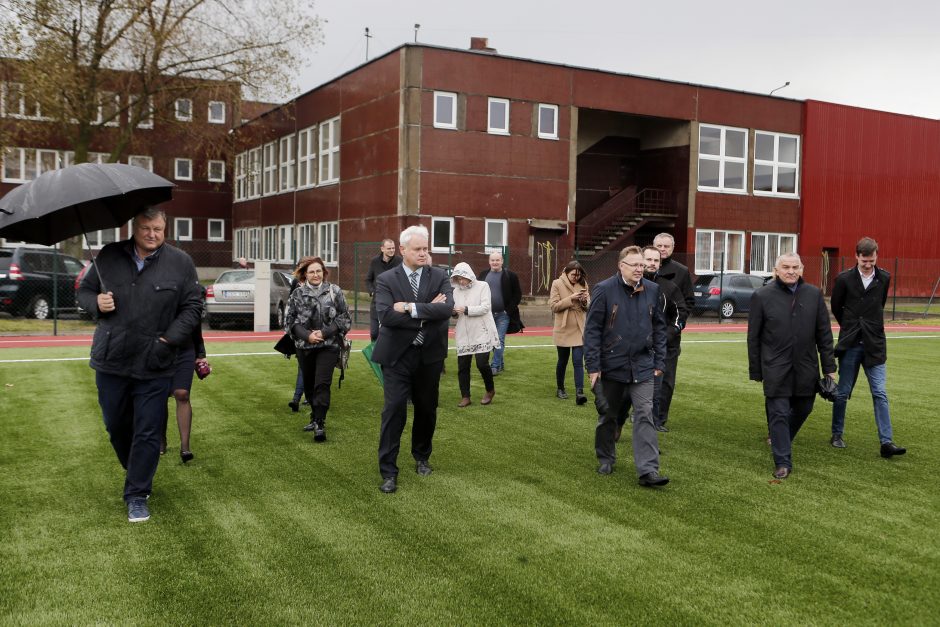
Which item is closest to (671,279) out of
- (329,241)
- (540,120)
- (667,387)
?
(667,387)

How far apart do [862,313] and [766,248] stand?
89.1 feet

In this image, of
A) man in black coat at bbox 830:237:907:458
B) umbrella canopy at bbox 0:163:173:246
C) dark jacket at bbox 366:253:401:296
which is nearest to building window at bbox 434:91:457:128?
dark jacket at bbox 366:253:401:296

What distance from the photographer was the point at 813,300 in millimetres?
6691

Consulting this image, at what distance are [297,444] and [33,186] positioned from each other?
3.53 metres

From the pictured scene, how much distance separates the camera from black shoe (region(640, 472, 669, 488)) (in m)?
6.31

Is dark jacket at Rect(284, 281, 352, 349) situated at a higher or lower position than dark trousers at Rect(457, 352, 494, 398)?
higher

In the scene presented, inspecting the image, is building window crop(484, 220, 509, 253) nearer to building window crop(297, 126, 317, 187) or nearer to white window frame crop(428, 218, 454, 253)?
white window frame crop(428, 218, 454, 253)

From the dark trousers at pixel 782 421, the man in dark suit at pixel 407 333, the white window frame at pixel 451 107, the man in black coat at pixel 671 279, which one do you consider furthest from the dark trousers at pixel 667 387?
the white window frame at pixel 451 107

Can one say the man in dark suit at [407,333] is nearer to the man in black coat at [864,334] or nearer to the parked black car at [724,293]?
the man in black coat at [864,334]

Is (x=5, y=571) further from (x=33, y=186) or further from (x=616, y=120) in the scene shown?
(x=616, y=120)

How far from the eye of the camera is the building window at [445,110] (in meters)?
27.0

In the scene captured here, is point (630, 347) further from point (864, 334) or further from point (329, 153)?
point (329, 153)

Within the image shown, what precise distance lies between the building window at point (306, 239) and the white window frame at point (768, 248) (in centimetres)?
1734

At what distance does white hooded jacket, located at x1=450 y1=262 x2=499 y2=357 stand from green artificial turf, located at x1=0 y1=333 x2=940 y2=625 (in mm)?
791
